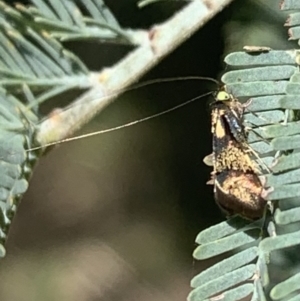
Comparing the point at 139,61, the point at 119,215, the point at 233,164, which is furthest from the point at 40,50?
the point at 119,215

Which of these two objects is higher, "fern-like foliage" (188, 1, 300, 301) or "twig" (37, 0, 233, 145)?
"twig" (37, 0, 233, 145)

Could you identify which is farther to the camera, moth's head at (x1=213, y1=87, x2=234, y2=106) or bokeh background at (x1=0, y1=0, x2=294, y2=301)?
bokeh background at (x1=0, y1=0, x2=294, y2=301)

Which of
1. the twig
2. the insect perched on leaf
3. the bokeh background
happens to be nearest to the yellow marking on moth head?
the insect perched on leaf

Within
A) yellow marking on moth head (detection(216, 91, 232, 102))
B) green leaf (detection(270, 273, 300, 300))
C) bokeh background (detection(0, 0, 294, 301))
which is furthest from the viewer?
bokeh background (detection(0, 0, 294, 301))

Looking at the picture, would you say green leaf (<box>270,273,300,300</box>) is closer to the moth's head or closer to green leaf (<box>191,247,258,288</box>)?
green leaf (<box>191,247,258,288</box>)

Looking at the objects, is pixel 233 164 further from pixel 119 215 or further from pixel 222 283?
pixel 119 215

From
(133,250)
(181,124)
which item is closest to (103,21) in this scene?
(181,124)

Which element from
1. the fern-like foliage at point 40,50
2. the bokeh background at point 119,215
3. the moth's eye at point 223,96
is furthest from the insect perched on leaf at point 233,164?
the bokeh background at point 119,215
